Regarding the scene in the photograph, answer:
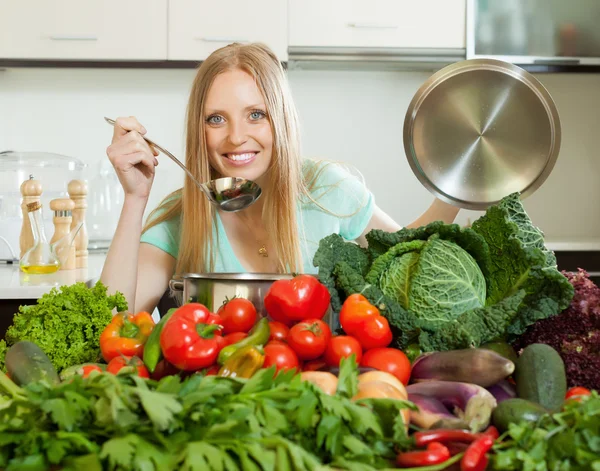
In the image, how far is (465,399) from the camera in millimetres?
858

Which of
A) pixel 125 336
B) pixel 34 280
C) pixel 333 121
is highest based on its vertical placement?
pixel 333 121

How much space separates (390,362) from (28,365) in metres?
0.47

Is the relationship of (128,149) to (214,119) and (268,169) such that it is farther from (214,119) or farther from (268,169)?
(268,169)

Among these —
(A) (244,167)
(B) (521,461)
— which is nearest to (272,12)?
(A) (244,167)

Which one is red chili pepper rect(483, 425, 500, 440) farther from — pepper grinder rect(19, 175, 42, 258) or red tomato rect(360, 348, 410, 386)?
pepper grinder rect(19, 175, 42, 258)

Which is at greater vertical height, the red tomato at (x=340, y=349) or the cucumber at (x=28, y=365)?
the red tomato at (x=340, y=349)

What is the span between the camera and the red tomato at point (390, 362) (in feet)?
3.17

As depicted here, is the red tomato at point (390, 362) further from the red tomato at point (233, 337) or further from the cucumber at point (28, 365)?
the cucumber at point (28, 365)

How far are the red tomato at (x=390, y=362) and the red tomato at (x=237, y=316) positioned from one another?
0.19m

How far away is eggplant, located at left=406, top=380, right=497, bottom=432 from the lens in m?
0.83

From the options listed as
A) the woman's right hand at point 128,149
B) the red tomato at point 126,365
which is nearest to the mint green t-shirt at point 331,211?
the woman's right hand at point 128,149

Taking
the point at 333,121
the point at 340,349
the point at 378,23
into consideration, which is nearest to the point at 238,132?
the point at 340,349

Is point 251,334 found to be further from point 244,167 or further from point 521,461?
point 244,167

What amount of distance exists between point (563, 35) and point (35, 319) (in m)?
2.82
